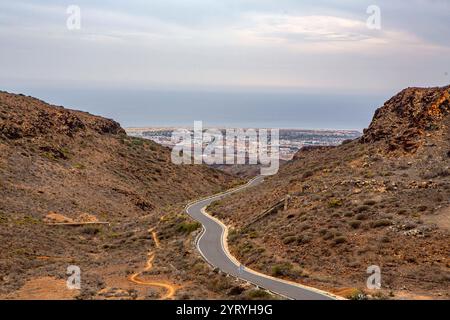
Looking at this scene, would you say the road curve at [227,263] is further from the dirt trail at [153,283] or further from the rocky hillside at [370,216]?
the dirt trail at [153,283]

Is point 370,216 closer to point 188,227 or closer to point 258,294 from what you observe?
point 258,294

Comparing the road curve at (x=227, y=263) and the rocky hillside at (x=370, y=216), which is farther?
the rocky hillside at (x=370, y=216)

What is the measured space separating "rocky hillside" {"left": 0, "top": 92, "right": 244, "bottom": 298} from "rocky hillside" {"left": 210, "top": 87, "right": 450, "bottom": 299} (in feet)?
15.5

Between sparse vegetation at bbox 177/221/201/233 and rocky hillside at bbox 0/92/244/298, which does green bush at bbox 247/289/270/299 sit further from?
sparse vegetation at bbox 177/221/201/233

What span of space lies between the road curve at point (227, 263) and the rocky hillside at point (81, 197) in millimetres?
1180

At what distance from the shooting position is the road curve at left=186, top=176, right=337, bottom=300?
60.9ft

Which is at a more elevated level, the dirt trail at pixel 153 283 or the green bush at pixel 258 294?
the green bush at pixel 258 294

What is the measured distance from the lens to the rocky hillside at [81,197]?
2569cm

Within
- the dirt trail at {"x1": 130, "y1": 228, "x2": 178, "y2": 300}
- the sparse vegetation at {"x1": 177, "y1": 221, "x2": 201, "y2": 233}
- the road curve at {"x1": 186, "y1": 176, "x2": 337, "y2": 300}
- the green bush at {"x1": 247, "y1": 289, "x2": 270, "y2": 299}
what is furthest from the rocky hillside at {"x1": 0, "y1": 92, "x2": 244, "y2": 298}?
the green bush at {"x1": 247, "y1": 289, "x2": 270, "y2": 299}

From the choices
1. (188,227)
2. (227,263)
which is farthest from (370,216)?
(188,227)

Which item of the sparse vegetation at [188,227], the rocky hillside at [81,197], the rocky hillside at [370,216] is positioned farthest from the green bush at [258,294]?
the sparse vegetation at [188,227]

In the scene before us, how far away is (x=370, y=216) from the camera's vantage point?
26094mm
